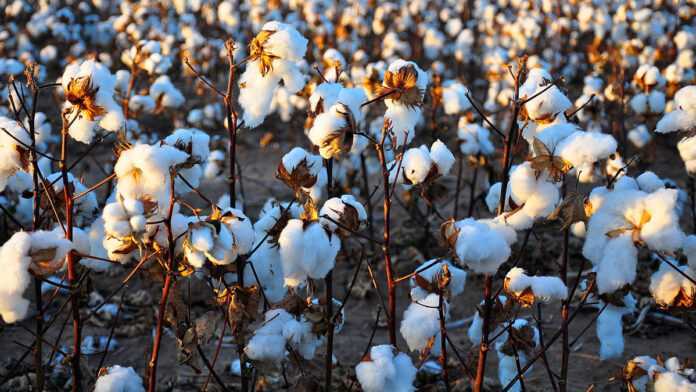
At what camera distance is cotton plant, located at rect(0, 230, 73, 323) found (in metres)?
1.55

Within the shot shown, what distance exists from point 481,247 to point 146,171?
2.36 feet

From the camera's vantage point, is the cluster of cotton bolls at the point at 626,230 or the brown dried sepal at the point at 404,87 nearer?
the cluster of cotton bolls at the point at 626,230

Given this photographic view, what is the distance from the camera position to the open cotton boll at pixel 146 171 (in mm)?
1552

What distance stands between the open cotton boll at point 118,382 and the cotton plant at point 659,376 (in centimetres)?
129

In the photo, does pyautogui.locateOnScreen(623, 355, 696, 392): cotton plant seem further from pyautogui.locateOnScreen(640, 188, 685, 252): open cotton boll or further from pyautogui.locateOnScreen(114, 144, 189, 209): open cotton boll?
pyautogui.locateOnScreen(114, 144, 189, 209): open cotton boll

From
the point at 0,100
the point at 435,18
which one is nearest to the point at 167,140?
the point at 0,100

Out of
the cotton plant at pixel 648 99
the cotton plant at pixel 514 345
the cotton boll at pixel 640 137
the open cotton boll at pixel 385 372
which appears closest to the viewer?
the open cotton boll at pixel 385 372

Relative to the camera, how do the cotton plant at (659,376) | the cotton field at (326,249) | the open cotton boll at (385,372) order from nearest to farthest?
1. the cotton field at (326,249)
2. the open cotton boll at (385,372)
3. the cotton plant at (659,376)

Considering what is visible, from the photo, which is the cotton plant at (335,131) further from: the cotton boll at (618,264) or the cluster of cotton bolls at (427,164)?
the cotton boll at (618,264)

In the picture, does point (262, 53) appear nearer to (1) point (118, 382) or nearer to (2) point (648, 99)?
(1) point (118, 382)

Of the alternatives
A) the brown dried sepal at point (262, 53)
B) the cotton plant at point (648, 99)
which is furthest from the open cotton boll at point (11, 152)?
the cotton plant at point (648, 99)

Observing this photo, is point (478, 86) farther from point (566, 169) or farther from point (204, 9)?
point (566, 169)

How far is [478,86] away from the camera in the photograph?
8117mm

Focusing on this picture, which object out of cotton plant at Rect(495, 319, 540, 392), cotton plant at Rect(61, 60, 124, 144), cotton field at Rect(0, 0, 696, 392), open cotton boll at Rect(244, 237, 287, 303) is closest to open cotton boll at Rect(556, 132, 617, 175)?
cotton field at Rect(0, 0, 696, 392)
